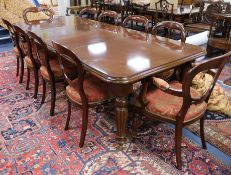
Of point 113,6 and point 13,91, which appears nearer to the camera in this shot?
point 13,91

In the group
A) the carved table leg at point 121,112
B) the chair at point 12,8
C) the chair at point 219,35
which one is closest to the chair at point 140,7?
the chair at point 219,35

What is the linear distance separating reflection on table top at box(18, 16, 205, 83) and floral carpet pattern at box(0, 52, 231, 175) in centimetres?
71

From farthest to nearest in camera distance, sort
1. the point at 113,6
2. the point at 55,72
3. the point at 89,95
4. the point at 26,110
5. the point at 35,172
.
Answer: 1. the point at 113,6
2. the point at 26,110
3. the point at 55,72
4. the point at 89,95
5. the point at 35,172

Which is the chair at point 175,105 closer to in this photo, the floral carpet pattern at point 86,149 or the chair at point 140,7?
the floral carpet pattern at point 86,149

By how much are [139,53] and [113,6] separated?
14.6ft

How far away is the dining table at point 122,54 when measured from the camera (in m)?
1.57

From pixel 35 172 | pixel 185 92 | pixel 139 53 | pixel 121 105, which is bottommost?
pixel 35 172

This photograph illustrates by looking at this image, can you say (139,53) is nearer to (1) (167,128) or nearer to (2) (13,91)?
(1) (167,128)

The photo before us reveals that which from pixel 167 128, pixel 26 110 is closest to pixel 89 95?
pixel 167 128

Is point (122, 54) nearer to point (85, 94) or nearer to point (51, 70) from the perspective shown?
point (85, 94)

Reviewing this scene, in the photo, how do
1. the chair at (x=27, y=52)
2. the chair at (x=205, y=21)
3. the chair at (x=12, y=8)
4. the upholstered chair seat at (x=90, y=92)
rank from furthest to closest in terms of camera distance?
the chair at (x=12, y=8), the chair at (x=205, y=21), the chair at (x=27, y=52), the upholstered chair seat at (x=90, y=92)

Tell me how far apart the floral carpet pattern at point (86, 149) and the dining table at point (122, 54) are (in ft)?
0.74

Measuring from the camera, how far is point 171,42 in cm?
217

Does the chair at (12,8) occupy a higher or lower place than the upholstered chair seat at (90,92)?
higher
